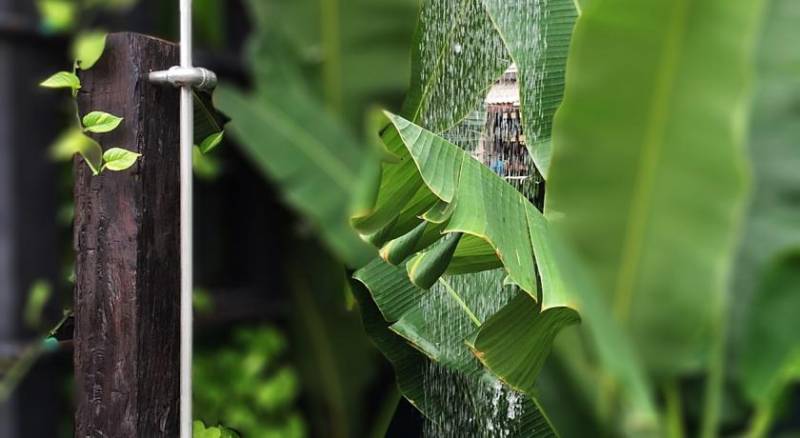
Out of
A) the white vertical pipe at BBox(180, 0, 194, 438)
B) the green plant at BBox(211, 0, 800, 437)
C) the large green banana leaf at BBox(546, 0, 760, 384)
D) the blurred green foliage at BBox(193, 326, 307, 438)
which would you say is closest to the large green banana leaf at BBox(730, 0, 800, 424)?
the green plant at BBox(211, 0, 800, 437)

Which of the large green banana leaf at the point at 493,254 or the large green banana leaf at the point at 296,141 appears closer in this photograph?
the large green banana leaf at the point at 493,254

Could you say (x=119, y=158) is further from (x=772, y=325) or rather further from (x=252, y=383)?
(x=252, y=383)

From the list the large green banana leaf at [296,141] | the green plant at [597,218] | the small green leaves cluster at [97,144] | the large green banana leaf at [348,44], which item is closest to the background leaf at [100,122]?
the small green leaves cluster at [97,144]

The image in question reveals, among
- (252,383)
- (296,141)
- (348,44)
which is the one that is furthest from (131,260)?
(252,383)

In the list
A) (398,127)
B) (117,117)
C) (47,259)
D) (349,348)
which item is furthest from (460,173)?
(349,348)

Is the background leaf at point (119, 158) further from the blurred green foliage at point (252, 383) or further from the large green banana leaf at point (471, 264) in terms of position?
the blurred green foliage at point (252, 383)

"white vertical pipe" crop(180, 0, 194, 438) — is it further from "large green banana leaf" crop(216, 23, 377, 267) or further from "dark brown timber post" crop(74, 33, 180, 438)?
"large green banana leaf" crop(216, 23, 377, 267)
